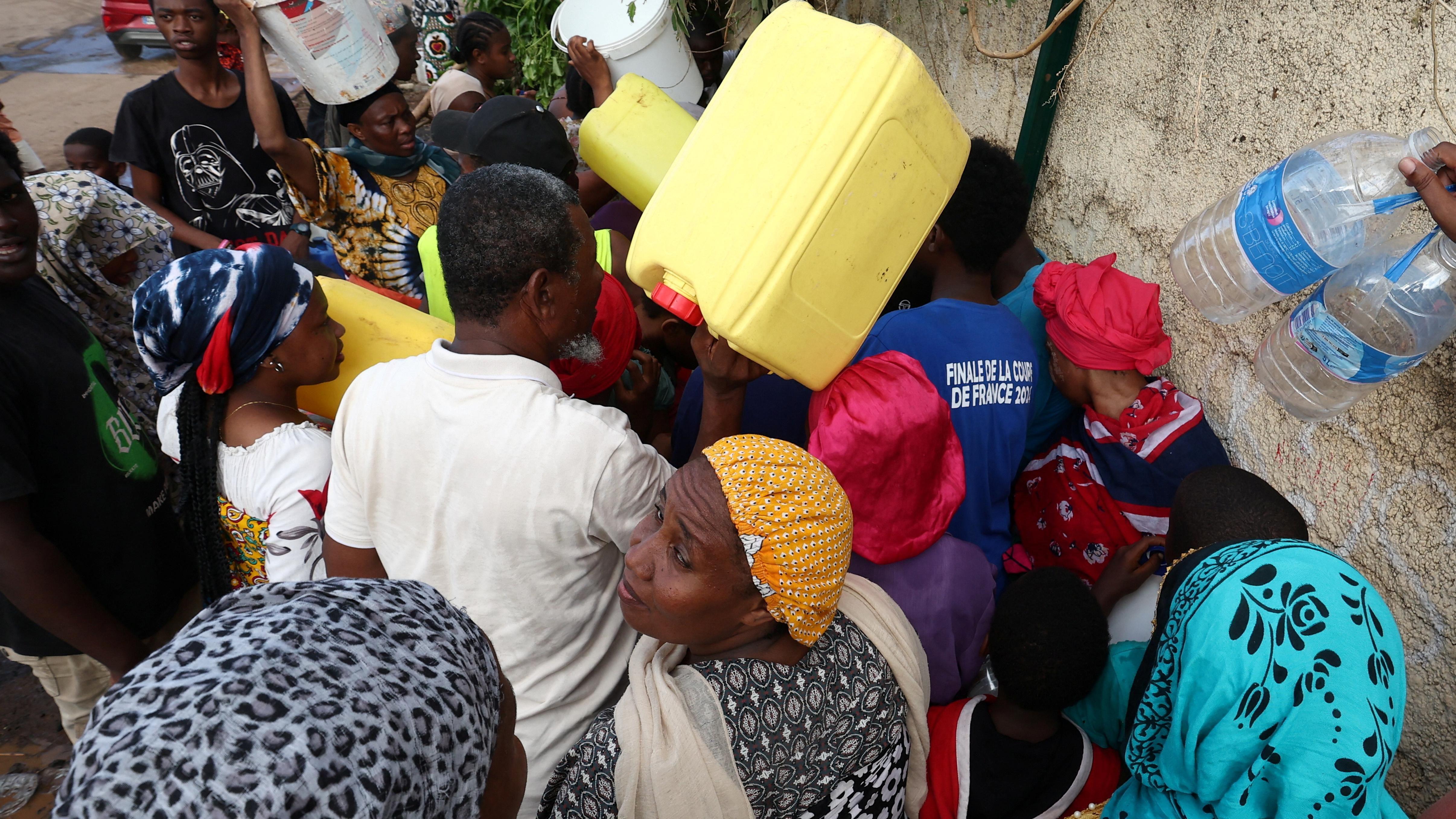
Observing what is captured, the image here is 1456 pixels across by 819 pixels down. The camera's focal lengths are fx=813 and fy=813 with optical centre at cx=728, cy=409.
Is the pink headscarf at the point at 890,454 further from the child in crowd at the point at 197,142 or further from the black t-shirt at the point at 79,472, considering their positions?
the child in crowd at the point at 197,142

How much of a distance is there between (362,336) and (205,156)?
2.04 m

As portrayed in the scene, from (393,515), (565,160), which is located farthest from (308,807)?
(565,160)

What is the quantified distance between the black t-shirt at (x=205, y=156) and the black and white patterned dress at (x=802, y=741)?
10.9 ft

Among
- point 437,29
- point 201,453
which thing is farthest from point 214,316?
point 437,29

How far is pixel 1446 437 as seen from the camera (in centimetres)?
174

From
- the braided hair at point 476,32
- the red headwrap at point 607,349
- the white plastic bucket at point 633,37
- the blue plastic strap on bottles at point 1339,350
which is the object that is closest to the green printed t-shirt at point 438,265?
the red headwrap at point 607,349

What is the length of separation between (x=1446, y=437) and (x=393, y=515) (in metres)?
2.24

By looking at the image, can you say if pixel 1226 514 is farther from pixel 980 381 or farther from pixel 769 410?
pixel 769 410

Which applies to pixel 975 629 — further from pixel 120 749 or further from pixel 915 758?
pixel 120 749

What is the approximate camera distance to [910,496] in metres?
1.88

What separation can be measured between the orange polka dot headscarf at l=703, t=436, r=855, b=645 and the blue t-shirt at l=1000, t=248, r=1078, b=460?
1339 millimetres

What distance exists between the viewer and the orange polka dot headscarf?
4.58 ft

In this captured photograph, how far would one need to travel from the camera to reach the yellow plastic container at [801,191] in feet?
5.28

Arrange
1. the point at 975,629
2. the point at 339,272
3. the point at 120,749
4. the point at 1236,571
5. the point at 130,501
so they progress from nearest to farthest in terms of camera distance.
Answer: the point at 120,749, the point at 1236,571, the point at 975,629, the point at 130,501, the point at 339,272
